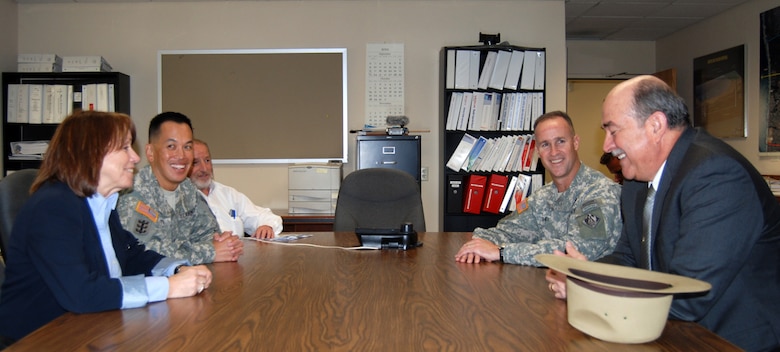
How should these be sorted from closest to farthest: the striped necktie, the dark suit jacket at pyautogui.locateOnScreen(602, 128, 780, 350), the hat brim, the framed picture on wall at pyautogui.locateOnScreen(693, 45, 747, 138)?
the hat brim, the dark suit jacket at pyautogui.locateOnScreen(602, 128, 780, 350), the striped necktie, the framed picture on wall at pyautogui.locateOnScreen(693, 45, 747, 138)

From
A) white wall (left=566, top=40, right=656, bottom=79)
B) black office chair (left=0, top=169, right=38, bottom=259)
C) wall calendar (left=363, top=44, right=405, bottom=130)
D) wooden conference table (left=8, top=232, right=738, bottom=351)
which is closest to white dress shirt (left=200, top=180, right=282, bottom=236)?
black office chair (left=0, top=169, right=38, bottom=259)

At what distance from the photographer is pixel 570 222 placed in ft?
6.89

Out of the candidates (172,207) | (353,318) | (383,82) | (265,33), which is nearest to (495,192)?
(383,82)

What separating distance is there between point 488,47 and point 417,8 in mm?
789

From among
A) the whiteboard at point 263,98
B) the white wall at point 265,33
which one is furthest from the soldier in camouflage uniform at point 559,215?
the whiteboard at point 263,98

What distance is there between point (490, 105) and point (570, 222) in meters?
2.74

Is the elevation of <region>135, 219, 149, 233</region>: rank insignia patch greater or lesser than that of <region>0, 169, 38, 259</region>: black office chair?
lesser

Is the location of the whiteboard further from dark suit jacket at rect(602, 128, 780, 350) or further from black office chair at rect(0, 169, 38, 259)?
dark suit jacket at rect(602, 128, 780, 350)

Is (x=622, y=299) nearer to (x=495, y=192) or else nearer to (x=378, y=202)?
(x=378, y=202)

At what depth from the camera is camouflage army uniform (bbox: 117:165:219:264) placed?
6.68 feet

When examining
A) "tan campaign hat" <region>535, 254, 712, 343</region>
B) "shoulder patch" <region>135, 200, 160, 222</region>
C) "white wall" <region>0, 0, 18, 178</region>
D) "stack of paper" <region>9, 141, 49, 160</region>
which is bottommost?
"tan campaign hat" <region>535, 254, 712, 343</region>

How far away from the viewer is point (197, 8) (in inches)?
196

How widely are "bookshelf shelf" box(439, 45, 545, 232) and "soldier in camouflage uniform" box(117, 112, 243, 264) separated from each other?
2.62 metres

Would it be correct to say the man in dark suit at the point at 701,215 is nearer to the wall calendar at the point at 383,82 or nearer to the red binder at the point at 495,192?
the red binder at the point at 495,192
